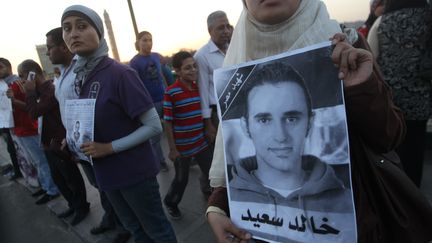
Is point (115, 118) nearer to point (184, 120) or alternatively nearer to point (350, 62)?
point (184, 120)

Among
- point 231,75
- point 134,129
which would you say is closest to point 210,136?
point 134,129

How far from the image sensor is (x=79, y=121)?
1850 mm

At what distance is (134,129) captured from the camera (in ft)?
6.38

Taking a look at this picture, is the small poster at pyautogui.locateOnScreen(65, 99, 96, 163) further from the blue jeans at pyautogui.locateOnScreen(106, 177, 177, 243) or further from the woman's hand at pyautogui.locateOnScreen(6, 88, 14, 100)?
the woman's hand at pyautogui.locateOnScreen(6, 88, 14, 100)

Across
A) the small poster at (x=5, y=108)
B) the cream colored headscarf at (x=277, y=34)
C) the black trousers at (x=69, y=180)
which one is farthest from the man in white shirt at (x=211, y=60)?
the small poster at (x=5, y=108)

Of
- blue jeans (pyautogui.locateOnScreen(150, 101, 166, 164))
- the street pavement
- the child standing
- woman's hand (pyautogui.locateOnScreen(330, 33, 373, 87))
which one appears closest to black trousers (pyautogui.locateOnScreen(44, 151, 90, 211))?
the street pavement

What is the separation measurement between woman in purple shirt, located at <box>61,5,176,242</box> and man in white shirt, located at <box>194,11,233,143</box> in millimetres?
1130

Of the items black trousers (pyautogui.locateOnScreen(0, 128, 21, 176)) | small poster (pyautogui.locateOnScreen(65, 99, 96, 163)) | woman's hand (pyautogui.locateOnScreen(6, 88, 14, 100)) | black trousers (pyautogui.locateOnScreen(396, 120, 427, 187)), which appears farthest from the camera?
black trousers (pyautogui.locateOnScreen(0, 128, 21, 176))

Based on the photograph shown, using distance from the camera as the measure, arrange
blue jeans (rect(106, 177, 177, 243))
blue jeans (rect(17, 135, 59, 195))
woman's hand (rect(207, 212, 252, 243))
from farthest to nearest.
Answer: blue jeans (rect(17, 135, 59, 195)), blue jeans (rect(106, 177, 177, 243)), woman's hand (rect(207, 212, 252, 243))

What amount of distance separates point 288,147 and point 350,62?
0.91 ft

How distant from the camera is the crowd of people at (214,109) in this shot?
85 centimetres

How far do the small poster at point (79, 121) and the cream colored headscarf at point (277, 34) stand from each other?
39.3 inches

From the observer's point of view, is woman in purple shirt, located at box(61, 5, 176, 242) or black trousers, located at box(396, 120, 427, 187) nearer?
woman in purple shirt, located at box(61, 5, 176, 242)

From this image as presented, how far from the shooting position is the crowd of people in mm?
854
